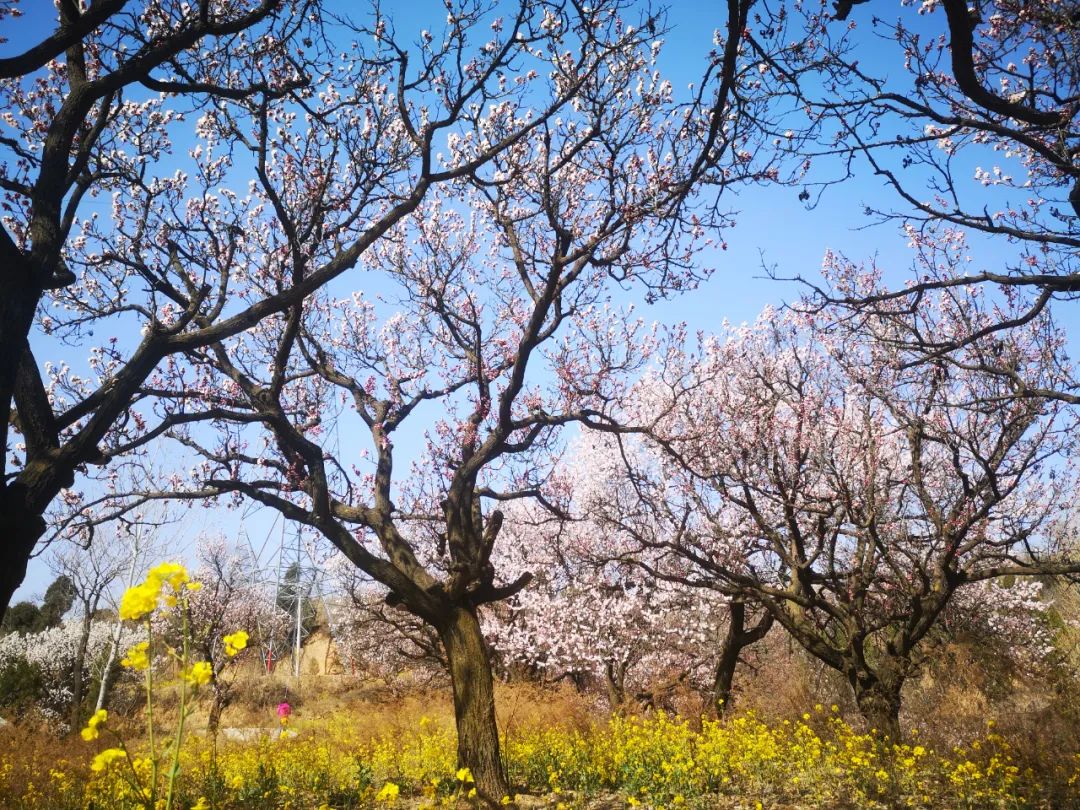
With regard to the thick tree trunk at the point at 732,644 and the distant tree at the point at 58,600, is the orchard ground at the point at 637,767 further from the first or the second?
the distant tree at the point at 58,600

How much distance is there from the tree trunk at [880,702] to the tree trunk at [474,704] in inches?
203

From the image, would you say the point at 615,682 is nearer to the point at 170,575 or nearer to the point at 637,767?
the point at 637,767

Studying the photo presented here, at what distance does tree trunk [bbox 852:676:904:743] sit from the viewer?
28.0 feet

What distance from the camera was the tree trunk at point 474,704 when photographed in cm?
645

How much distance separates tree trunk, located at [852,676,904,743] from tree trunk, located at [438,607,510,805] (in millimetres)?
5146

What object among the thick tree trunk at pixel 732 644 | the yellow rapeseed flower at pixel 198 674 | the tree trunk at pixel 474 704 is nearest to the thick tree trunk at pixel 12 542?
the yellow rapeseed flower at pixel 198 674

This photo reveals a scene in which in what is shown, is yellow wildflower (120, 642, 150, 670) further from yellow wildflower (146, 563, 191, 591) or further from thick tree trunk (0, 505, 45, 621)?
thick tree trunk (0, 505, 45, 621)

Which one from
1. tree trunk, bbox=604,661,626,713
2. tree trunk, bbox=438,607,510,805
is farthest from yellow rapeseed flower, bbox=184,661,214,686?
tree trunk, bbox=604,661,626,713

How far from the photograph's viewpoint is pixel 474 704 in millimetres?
6734

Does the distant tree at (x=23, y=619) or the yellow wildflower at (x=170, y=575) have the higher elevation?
the distant tree at (x=23, y=619)

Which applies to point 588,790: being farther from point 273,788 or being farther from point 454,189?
point 454,189

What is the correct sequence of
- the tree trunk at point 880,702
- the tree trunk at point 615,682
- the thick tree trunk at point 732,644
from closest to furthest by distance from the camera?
the tree trunk at point 880,702
the thick tree trunk at point 732,644
the tree trunk at point 615,682

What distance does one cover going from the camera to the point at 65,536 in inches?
309

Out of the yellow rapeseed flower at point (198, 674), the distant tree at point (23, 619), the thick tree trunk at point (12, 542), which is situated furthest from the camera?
the distant tree at point (23, 619)
